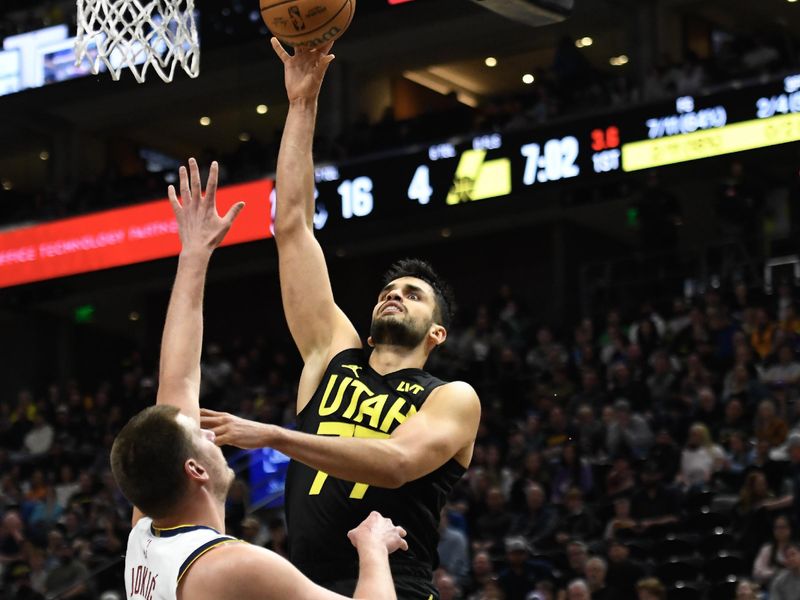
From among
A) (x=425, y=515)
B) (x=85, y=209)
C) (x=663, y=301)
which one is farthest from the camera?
(x=85, y=209)

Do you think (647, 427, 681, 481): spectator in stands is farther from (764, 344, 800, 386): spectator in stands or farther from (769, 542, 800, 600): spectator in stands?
(769, 542, 800, 600): spectator in stands

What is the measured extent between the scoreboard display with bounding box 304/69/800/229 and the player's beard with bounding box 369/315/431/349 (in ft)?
37.6

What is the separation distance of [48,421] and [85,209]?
3277 millimetres

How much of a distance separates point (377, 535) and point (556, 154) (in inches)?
557

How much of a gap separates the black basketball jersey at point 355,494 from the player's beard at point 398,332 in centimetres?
12

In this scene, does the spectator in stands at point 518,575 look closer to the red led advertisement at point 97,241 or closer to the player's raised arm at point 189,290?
the player's raised arm at point 189,290

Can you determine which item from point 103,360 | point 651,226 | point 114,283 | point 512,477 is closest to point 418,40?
Result: point 651,226

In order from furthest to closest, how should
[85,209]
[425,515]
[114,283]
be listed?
[114,283] < [85,209] < [425,515]

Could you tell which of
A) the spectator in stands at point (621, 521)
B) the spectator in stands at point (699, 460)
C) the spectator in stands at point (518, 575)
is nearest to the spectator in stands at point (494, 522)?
the spectator in stands at point (621, 521)

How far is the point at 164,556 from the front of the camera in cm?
335

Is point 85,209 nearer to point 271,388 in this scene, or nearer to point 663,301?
point 271,388

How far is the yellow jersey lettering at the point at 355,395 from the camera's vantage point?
Answer: 4762 millimetres

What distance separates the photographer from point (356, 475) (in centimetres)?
414

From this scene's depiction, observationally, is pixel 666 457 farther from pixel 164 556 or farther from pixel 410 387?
pixel 164 556
